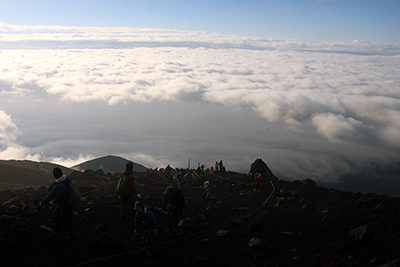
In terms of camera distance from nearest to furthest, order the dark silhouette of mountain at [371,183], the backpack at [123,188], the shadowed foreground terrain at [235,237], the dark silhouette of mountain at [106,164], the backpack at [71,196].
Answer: the shadowed foreground terrain at [235,237] → the backpack at [71,196] → the backpack at [123,188] → the dark silhouette of mountain at [106,164] → the dark silhouette of mountain at [371,183]

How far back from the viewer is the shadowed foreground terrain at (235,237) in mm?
6191

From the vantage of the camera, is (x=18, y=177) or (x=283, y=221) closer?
(x=283, y=221)

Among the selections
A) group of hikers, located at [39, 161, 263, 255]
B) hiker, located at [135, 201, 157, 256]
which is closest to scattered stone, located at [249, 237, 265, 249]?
group of hikers, located at [39, 161, 263, 255]

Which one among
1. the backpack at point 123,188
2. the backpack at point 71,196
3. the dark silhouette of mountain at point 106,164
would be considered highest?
the backpack at point 71,196

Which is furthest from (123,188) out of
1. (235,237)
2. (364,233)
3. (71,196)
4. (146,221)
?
(364,233)

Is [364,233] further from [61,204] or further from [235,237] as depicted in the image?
[61,204]

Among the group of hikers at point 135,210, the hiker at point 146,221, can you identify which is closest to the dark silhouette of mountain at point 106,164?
the group of hikers at point 135,210

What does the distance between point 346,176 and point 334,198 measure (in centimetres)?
21304

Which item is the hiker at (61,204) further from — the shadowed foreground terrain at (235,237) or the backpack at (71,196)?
the shadowed foreground terrain at (235,237)

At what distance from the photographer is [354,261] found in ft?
19.6

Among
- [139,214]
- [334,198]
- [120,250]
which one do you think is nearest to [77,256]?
[120,250]

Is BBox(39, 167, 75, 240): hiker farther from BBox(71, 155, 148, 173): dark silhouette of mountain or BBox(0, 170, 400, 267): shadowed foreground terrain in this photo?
BBox(71, 155, 148, 173): dark silhouette of mountain

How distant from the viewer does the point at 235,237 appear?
8.39m

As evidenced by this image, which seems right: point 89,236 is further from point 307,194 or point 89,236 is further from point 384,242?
point 307,194
